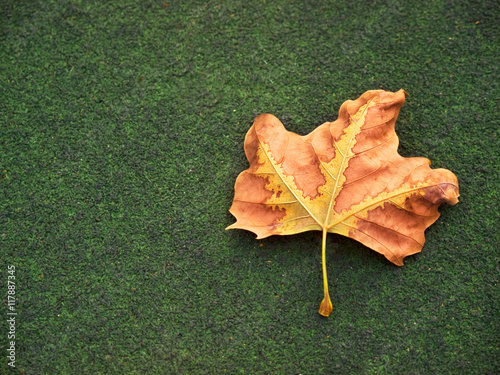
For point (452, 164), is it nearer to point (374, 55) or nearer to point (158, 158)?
point (374, 55)

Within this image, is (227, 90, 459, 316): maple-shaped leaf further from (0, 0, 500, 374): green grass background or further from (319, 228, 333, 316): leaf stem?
(0, 0, 500, 374): green grass background

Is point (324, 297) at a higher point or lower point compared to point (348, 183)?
lower

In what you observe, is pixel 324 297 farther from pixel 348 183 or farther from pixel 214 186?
pixel 214 186

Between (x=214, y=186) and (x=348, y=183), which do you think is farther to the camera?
(x=214, y=186)

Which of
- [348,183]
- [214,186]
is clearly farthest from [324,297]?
[214,186]

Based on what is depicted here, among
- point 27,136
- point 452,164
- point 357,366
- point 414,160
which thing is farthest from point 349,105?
point 27,136
